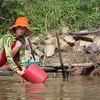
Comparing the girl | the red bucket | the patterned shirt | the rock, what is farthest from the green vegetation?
the red bucket

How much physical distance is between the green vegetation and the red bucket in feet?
21.2

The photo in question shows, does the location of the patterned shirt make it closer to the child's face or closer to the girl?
the girl

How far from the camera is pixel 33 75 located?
724 centimetres

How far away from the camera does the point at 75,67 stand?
10227mm

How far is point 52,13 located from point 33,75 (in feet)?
24.5

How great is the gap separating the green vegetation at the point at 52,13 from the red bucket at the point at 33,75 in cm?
648

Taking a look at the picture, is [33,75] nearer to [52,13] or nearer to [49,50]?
[49,50]

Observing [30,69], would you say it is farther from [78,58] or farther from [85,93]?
[78,58]

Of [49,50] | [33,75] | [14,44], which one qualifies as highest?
[14,44]

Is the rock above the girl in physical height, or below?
below

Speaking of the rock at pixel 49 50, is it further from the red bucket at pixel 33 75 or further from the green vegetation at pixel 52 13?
the red bucket at pixel 33 75

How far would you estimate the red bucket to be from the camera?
722 cm

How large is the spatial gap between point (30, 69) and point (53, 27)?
277 inches

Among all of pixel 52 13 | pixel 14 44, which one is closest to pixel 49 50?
pixel 52 13
